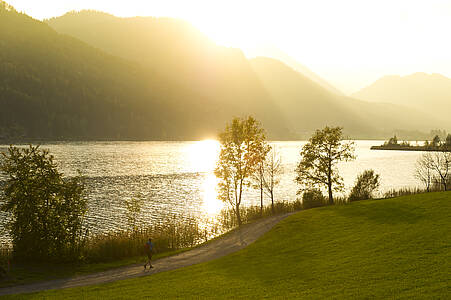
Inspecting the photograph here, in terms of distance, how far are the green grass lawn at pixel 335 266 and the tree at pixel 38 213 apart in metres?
9.95

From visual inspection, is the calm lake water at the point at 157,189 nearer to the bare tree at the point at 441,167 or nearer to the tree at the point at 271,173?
the tree at the point at 271,173

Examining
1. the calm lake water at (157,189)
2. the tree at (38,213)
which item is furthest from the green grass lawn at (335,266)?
the calm lake water at (157,189)

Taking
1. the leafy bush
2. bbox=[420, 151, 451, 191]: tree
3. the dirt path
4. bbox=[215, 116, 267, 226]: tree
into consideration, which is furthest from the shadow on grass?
bbox=[420, 151, 451, 191]: tree

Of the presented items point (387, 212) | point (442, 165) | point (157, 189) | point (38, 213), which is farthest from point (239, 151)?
point (442, 165)

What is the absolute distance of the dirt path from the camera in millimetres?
26859

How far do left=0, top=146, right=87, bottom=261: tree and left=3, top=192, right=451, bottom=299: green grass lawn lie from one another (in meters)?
9.95

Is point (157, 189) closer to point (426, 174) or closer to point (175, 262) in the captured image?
point (175, 262)

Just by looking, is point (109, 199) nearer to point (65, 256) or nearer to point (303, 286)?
point (65, 256)

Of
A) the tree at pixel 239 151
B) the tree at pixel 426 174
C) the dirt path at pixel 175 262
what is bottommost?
the dirt path at pixel 175 262

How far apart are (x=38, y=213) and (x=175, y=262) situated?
14.1 m

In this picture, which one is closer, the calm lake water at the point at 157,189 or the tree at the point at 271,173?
the tree at the point at 271,173

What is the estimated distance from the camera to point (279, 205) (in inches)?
2197

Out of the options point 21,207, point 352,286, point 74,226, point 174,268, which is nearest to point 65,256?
point 74,226

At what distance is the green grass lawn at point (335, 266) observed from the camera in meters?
19.2
